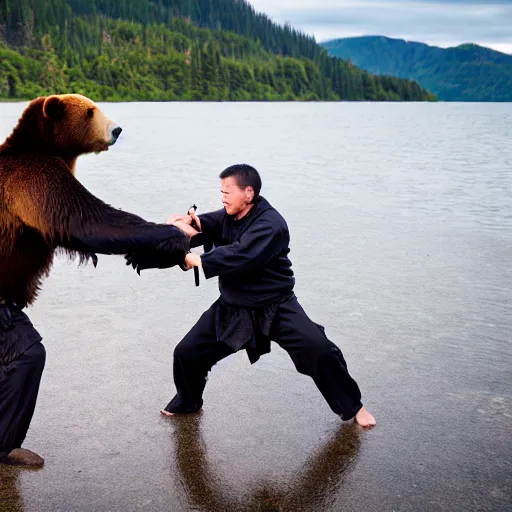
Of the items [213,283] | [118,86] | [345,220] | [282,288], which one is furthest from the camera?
[118,86]

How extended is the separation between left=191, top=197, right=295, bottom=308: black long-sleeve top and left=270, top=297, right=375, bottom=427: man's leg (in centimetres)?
14

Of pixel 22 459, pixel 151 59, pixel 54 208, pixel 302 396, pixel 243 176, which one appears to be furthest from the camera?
pixel 151 59

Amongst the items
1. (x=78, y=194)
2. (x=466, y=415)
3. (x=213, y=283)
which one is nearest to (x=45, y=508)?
(x=78, y=194)

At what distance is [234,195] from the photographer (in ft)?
14.5

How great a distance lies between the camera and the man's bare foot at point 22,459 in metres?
4.12

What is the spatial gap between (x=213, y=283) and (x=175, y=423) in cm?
352

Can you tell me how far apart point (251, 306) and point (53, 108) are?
149 centimetres

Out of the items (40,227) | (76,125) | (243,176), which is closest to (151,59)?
(243,176)

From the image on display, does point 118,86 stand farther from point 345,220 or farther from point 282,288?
point 282,288

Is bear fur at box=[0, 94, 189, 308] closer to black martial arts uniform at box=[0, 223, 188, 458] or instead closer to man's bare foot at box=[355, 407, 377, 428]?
black martial arts uniform at box=[0, 223, 188, 458]

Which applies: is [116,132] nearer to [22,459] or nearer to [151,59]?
[22,459]

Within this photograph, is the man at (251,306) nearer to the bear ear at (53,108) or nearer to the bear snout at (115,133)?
the bear snout at (115,133)

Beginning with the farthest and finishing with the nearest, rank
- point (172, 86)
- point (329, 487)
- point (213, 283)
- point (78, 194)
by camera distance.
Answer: point (172, 86) < point (213, 283) < point (329, 487) < point (78, 194)

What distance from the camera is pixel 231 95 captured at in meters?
150
